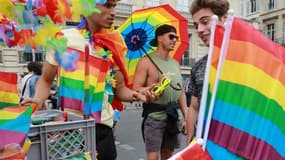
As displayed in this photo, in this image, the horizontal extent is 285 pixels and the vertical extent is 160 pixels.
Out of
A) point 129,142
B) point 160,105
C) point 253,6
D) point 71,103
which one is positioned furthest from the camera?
point 253,6

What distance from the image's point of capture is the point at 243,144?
42.6 inches

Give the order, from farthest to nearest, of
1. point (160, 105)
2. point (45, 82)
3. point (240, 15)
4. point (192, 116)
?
point (240, 15)
point (160, 105)
point (192, 116)
point (45, 82)

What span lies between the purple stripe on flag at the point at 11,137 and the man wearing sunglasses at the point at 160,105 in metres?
1.83

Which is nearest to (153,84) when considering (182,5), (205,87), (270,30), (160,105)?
(160,105)

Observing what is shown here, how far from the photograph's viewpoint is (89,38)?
6.35 feet

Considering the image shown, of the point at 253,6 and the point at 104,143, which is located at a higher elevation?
the point at 253,6

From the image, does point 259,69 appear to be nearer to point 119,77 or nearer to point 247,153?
point 247,153

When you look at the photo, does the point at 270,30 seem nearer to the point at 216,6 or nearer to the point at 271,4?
the point at 271,4

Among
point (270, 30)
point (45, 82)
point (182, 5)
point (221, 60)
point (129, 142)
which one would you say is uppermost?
point (182, 5)

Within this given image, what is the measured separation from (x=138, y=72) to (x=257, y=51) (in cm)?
199

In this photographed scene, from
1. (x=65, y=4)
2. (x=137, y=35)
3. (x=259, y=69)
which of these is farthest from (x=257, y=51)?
(x=137, y=35)

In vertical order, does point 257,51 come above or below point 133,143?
above

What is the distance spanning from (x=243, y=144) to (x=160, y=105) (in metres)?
1.93

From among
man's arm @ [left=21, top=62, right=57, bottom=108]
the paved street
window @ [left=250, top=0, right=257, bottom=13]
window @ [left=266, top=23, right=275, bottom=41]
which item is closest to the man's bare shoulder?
man's arm @ [left=21, top=62, right=57, bottom=108]
